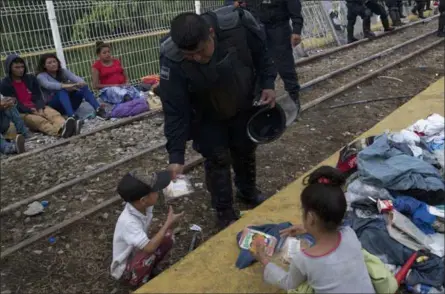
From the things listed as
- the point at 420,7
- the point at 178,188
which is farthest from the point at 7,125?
the point at 420,7

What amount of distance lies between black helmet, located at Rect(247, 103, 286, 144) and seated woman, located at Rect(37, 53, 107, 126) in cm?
449

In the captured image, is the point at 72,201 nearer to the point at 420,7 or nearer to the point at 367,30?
the point at 367,30

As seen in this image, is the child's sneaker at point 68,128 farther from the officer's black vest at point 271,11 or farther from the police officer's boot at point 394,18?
the police officer's boot at point 394,18

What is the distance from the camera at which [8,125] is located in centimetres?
678

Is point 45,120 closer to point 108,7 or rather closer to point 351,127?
point 108,7

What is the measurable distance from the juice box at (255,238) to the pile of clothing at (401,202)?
582 mm

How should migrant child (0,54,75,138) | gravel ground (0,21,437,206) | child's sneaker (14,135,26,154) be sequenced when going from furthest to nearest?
migrant child (0,54,75,138), child's sneaker (14,135,26,154), gravel ground (0,21,437,206)

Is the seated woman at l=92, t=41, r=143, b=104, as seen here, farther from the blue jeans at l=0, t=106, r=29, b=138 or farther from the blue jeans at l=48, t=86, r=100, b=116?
the blue jeans at l=0, t=106, r=29, b=138

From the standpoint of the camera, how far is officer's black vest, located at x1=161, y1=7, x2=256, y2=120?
10.3 feet

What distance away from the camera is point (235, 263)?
3.22 m

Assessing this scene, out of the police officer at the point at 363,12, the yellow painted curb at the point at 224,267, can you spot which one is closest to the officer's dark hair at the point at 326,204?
the yellow painted curb at the point at 224,267

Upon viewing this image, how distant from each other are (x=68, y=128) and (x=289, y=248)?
4.53 metres

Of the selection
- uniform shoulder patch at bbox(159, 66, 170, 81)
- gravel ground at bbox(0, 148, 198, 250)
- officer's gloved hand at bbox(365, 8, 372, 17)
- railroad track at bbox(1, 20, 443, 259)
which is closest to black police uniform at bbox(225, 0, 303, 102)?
railroad track at bbox(1, 20, 443, 259)

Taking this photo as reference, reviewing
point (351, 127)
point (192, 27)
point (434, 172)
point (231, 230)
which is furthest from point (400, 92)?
point (192, 27)
